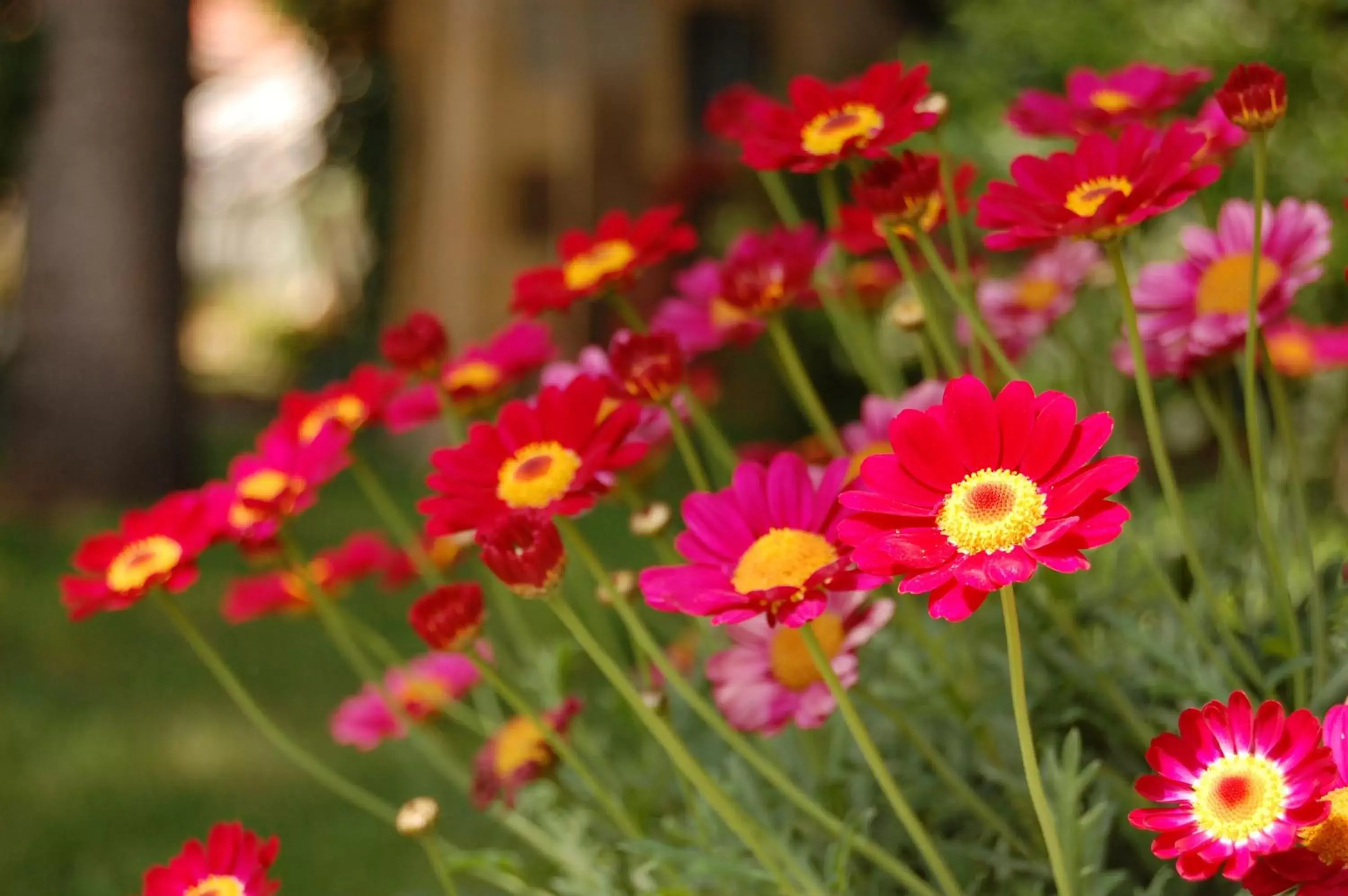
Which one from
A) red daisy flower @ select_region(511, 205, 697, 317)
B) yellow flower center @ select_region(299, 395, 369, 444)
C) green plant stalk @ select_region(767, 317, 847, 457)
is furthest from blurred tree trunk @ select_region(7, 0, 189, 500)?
green plant stalk @ select_region(767, 317, 847, 457)

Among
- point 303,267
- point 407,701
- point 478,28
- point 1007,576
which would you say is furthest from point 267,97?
point 1007,576

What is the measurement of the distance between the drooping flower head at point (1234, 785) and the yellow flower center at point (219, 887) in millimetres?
488

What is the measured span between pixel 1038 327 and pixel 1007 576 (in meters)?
0.72

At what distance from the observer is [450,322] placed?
502 cm

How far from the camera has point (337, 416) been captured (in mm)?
1100

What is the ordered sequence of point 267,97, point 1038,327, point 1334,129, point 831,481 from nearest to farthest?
point 831,481, point 1038,327, point 1334,129, point 267,97

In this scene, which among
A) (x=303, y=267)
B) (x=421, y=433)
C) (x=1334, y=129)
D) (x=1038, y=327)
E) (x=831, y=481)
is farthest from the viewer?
(x=303, y=267)

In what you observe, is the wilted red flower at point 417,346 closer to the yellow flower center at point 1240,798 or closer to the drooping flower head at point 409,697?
the drooping flower head at point 409,697

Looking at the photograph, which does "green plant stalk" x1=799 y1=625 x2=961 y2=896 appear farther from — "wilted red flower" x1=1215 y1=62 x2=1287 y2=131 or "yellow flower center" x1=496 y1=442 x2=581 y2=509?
"wilted red flower" x1=1215 y1=62 x2=1287 y2=131

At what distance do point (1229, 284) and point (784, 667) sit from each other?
41 cm

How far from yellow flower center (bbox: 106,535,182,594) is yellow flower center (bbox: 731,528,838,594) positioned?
1.31ft

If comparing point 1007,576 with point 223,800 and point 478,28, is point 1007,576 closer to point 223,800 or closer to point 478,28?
point 223,800

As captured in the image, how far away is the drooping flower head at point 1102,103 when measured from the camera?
993mm

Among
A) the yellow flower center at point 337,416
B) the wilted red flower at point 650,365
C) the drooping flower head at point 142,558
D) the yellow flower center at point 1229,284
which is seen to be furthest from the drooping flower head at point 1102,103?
the drooping flower head at point 142,558
